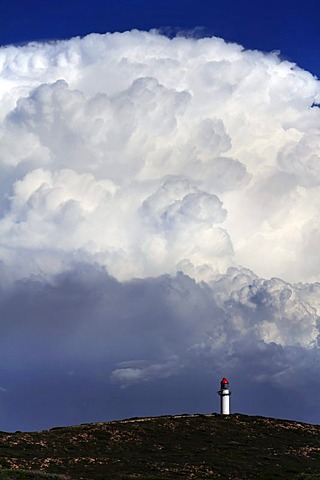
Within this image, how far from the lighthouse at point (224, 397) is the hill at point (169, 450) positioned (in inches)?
374

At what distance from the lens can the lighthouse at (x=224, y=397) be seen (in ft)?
421

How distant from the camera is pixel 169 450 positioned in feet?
308

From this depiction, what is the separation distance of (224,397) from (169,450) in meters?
37.3

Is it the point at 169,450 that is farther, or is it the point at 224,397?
the point at 224,397

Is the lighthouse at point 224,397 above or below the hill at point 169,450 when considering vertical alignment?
above

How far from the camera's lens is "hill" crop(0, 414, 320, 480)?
3152 inches

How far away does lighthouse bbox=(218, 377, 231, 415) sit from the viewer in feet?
421

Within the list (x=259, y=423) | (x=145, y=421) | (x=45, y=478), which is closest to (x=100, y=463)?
(x=45, y=478)

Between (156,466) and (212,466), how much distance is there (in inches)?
251

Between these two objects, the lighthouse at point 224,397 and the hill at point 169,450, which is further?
the lighthouse at point 224,397

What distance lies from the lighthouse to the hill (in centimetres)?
950

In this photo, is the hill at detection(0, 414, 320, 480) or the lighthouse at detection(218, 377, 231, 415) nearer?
the hill at detection(0, 414, 320, 480)

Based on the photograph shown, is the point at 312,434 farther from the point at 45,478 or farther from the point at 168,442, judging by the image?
the point at 45,478

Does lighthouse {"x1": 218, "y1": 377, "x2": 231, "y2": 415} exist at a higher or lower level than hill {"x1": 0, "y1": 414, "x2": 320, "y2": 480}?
higher
